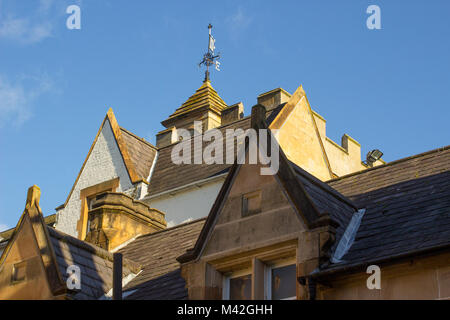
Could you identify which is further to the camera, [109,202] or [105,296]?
[109,202]

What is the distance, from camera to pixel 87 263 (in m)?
17.3

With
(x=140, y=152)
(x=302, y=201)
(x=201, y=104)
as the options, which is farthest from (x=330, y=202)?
(x=201, y=104)

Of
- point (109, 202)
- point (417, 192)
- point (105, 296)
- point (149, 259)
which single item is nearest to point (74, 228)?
point (109, 202)

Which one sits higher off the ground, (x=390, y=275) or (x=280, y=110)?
(x=280, y=110)

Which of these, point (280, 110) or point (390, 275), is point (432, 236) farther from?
point (280, 110)

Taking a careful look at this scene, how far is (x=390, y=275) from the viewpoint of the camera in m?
12.0

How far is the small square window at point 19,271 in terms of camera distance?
1594 cm

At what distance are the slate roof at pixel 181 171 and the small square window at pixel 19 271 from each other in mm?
11121

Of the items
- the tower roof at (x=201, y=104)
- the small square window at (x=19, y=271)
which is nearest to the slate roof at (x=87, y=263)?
the small square window at (x=19, y=271)

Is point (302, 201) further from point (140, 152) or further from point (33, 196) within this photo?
point (140, 152)

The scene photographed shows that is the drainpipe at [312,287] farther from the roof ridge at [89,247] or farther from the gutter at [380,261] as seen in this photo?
the roof ridge at [89,247]

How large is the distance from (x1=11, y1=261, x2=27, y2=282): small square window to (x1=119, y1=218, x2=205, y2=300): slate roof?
180 centimetres
